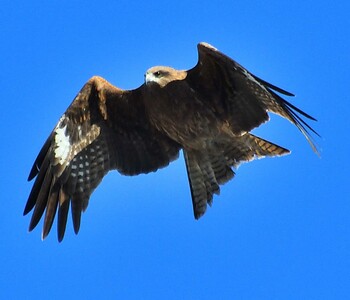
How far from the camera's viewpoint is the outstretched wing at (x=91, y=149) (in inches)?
457

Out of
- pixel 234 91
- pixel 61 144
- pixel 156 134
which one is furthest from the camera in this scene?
pixel 156 134

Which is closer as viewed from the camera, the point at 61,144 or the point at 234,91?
the point at 234,91

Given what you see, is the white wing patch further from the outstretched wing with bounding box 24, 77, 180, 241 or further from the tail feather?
the tail feather

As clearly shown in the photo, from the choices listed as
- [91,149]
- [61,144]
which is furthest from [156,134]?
[61,144]

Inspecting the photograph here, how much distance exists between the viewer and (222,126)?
1137 cm

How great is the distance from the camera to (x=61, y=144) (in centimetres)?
1179

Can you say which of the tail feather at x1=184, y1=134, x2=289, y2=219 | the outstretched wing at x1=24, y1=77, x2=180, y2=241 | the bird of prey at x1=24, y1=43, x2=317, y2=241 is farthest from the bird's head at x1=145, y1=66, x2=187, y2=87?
the tail feather at x1=184, y1=134, x2=289, y2=219

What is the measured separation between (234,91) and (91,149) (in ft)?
6.86

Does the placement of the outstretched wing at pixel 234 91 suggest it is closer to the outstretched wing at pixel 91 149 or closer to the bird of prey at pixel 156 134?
the bird of prey at pixel 156 134

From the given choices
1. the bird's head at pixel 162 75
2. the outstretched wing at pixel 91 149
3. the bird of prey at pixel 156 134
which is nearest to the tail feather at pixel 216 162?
the bird of prey at pixel 156 134

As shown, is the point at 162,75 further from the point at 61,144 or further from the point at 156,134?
the point at 61,144

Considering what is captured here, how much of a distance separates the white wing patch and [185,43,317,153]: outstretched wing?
1719mm

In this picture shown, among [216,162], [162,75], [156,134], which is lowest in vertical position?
[216,162]

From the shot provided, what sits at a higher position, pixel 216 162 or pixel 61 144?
pixel 61 144
